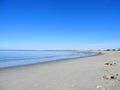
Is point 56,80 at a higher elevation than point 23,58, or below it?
below

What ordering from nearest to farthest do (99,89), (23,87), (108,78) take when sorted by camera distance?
(99,89)
(23,87)
(108,78)

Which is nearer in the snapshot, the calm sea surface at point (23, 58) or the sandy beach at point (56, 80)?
the sandy beach at point (56, 80)

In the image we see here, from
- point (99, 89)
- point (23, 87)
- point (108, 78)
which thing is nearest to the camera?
point (99, 89)

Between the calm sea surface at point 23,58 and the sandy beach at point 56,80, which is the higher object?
the calm sea surface at point 23,58

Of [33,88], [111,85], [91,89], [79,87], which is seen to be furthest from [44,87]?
[111,85]

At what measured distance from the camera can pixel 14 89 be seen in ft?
17.5

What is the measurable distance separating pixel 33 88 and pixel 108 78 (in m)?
3.77

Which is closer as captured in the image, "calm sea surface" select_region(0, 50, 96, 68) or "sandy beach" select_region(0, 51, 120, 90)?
"sandy beach" select_region(0, 51, 120, 90)

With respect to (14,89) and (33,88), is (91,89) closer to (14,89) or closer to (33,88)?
(33,88)

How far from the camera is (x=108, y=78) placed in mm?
7078

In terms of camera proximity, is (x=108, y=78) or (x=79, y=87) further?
(x=108, y=78)

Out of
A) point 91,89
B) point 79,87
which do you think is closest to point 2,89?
point 79,87

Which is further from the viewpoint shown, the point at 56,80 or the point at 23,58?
the point at 23,58

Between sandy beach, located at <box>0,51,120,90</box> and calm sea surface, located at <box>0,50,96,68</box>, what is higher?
calm sea surface, located at <box>0,50,96,68</box>
